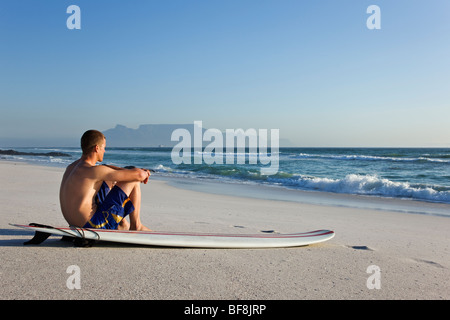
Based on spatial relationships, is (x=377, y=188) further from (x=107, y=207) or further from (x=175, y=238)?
(x=107, y=207)

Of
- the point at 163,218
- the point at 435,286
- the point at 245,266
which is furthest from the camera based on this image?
the point at 163,218

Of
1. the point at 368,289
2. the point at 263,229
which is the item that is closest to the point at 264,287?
the point at 368,289

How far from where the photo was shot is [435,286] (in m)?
2.66

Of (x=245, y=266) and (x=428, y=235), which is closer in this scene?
(x=245, y=266)

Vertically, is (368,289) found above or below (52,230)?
below

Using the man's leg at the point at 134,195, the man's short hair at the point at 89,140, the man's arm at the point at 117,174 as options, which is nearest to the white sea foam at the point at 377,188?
the man's leg at the point at 134,195

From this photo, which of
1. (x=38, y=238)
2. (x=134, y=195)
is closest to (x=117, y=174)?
(x=134, y=195)

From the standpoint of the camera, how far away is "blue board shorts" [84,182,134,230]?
10.4ft

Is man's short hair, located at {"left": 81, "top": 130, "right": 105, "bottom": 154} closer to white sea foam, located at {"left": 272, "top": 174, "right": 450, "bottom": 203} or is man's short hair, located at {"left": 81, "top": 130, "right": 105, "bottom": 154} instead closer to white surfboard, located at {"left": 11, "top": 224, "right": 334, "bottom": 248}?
white surfboard, located at {"left": 11, "top": 224, "right": 334, "bottom": 248}

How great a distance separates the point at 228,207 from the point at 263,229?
225 cm

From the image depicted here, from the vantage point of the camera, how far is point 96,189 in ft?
10.3

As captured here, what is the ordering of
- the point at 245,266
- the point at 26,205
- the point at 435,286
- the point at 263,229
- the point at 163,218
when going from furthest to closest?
1. the point at 26,205
2. the point at 163,218
3. the point at 263,229
4. the point at 245,266
5. the point at 435,286

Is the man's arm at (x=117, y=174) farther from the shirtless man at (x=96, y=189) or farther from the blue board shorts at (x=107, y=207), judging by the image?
the blue board shorts at (x=107, y=207)
